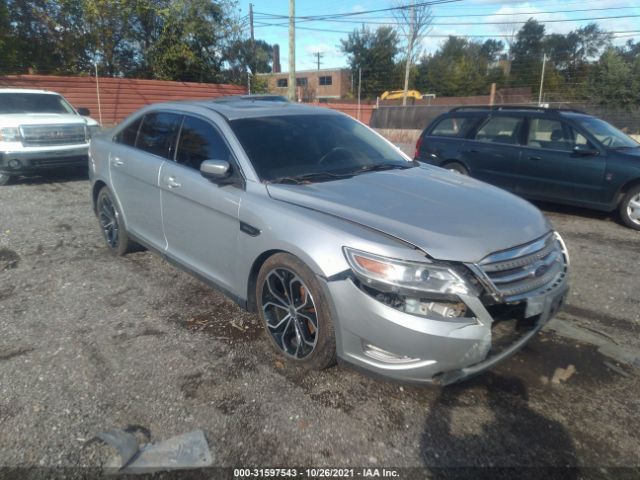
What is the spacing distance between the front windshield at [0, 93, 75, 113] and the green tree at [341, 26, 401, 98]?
4440 cm

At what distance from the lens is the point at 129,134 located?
476cm

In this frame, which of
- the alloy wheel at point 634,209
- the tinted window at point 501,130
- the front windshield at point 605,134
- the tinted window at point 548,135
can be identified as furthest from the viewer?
the tinted window at point 501,130

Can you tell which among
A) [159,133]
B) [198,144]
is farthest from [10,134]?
[198,144]

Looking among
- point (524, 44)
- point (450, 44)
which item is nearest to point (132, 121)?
point (450, 44)

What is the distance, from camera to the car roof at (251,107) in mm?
3764

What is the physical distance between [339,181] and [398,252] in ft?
3.36

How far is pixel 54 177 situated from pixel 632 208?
10.6 m

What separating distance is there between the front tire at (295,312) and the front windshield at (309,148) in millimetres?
706

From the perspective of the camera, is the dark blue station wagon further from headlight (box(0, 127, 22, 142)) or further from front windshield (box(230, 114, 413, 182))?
headlight (box(0, 127, 22, 142))

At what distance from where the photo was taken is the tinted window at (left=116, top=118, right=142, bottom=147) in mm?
4660

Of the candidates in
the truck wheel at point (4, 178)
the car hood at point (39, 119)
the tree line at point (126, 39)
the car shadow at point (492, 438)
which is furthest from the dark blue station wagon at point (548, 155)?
the tree line at point (126, 39)

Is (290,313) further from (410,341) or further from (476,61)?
(476,61)

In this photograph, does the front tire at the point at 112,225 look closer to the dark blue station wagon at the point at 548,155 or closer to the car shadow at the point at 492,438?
the car shadow at the point at 492,438

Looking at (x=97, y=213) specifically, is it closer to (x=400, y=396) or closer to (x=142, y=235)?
(x=142, y=235)
